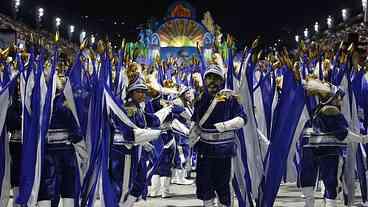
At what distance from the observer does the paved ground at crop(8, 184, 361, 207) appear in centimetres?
1074

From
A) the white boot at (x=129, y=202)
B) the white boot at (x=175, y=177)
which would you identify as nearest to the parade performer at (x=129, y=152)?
the white boot at (x=129, y=202)

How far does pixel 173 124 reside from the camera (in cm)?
1016

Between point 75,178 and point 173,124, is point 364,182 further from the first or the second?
point 75,178

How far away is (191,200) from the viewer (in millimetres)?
11359

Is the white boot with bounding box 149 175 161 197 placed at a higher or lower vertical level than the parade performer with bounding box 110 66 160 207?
lower

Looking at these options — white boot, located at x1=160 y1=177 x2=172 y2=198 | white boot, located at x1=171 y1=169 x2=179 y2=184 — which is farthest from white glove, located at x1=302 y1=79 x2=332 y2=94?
white boot, located at x1=171 y1=169 x2=179 y2=184

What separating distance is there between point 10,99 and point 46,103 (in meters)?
0.43

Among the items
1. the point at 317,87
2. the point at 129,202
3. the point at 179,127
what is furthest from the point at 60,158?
the point at 317,87

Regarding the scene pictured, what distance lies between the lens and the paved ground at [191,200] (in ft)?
35.2

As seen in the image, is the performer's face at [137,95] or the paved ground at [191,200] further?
the paved ground at [191,200]

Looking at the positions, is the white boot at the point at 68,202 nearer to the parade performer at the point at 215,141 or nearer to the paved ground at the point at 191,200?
the parade performer at the point at 215,141

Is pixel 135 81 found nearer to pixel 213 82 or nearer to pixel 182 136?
pixel 213 82

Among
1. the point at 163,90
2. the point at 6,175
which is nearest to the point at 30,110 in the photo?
the point at 6,175

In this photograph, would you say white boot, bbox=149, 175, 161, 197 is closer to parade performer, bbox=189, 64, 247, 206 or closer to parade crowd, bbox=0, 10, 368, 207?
parade crowd, bbox=0, 10, 368, 207
